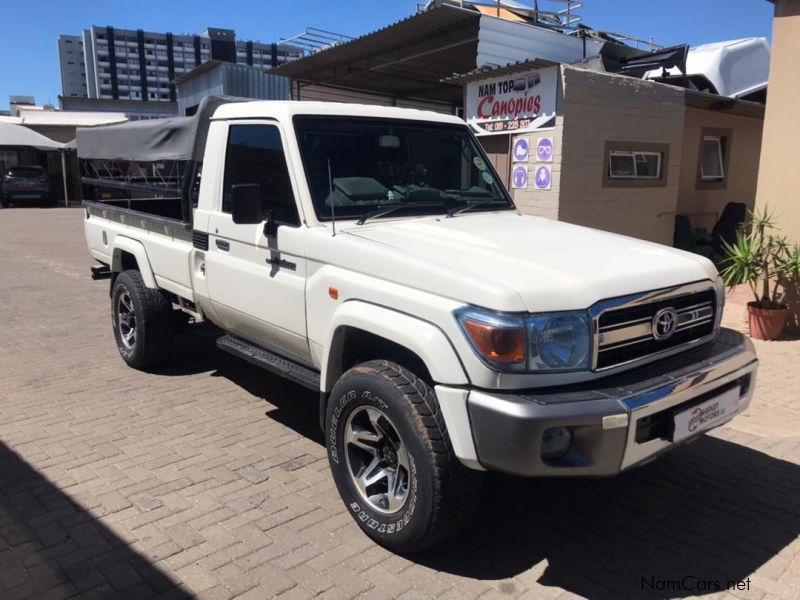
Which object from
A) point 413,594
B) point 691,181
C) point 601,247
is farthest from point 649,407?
point 691,181

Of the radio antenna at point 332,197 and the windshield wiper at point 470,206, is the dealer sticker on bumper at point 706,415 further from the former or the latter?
the radio antenna at point 332,197

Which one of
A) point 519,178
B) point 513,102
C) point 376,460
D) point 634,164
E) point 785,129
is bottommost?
point 376,460

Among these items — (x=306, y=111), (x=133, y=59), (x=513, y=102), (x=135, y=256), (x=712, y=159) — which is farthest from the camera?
(x=133, y=59)

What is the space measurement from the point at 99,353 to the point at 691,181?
32.1 ft

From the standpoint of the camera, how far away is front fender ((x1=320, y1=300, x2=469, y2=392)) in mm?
2711

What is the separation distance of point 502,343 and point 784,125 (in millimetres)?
6047

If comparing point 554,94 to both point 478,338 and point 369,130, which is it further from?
point 478,338

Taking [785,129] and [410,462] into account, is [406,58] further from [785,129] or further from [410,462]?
[410,462]

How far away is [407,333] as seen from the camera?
2.87 m

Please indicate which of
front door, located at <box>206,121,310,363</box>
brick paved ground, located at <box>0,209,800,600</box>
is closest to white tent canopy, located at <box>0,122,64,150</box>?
brick paved ground, located at <box>0,209,800,600</box>

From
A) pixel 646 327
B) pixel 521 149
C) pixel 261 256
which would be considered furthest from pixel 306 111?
pixel 521 149

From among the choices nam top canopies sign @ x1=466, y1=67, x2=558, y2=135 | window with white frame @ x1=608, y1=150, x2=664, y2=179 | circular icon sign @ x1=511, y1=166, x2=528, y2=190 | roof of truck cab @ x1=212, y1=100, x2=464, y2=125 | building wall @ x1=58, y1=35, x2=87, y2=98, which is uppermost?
building wall @ x1=58, y1=35, x2=87, y2=98

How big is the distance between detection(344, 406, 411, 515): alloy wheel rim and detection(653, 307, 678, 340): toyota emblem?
1281 millimetres

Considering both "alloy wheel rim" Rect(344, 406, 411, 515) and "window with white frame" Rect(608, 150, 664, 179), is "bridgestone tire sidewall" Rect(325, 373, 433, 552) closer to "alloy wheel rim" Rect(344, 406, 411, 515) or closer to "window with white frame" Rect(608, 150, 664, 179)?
"alloy wheel rim" Rect(344, 406, 411, 515)
